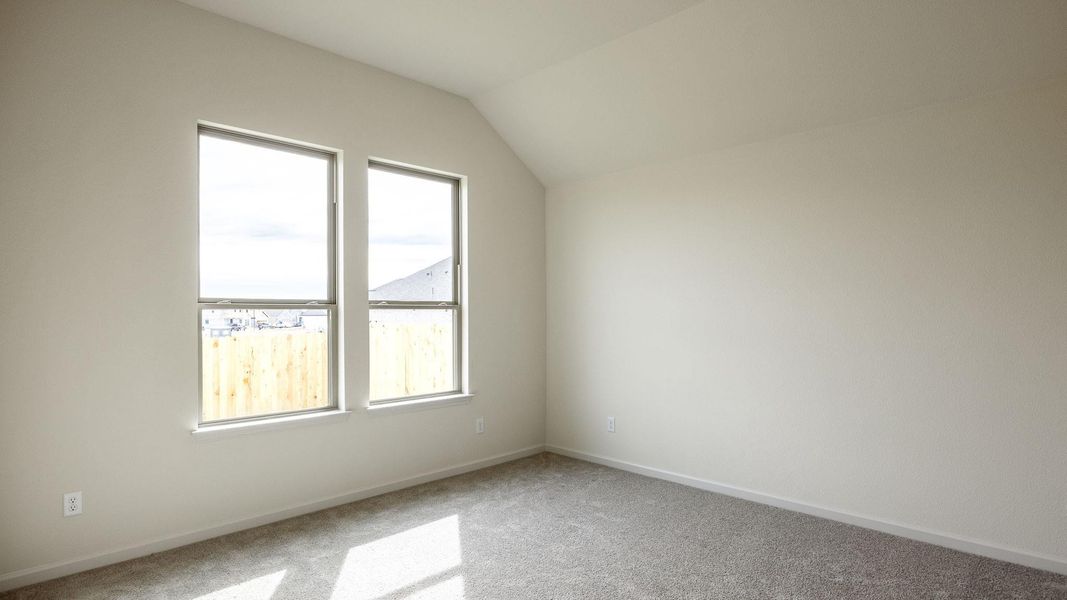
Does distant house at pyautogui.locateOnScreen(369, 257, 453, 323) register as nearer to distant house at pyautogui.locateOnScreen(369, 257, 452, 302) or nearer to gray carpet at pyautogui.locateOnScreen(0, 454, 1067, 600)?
distant house at pyautogui.locateOnScreen(369, 257, 452, 302)

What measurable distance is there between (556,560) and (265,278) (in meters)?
2.36

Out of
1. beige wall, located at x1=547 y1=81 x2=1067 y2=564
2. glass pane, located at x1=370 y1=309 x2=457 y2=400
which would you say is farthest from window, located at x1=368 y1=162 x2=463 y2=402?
beige wall, located at x1=547 y1=81 x2=1067 y2=564

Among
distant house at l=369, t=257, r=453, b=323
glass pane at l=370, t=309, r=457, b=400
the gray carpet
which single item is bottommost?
the gray carpet

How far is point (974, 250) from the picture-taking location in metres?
3.10

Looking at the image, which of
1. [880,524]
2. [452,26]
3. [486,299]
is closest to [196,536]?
[486,299]

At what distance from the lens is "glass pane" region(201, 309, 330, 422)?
11.2 feet

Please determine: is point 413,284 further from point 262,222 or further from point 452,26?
point 452,26

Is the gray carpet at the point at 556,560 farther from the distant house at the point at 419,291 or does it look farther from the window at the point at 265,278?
the distant house at the point at 419,291

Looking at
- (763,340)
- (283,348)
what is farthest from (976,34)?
(283,348)

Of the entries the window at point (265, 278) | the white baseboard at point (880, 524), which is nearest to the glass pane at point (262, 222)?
the window at point (265, 278)

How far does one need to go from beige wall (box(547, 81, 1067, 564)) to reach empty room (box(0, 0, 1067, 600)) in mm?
17

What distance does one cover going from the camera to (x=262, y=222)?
11.9 ft

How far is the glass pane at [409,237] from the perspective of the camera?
418 centimetres

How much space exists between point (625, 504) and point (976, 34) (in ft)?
10.4
